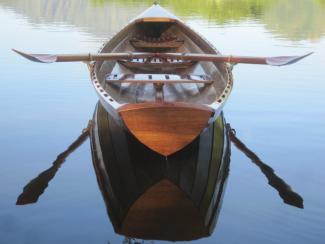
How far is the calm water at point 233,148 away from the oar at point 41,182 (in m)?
0.08

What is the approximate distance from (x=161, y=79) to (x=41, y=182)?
2223mm

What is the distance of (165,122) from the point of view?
558 cm

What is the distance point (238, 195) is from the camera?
5.73 metres

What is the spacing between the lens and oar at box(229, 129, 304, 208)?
565cm

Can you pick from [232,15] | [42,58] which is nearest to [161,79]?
[42,58]

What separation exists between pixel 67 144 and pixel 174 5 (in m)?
26.5

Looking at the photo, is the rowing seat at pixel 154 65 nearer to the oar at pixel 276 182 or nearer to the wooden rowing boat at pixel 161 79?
the wooden rowing boat at pixel 161 79

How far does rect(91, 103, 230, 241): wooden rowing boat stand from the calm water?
13cm

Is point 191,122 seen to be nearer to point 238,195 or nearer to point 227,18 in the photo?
point 238,195

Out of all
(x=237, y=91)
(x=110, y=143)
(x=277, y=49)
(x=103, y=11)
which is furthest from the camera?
(x=103, y=11)

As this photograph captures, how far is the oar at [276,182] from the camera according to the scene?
565 centimetres

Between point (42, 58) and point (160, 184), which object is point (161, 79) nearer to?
point (42, 58)

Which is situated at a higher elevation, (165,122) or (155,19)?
(155,19)

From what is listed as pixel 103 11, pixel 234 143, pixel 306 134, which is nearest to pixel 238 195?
pixel 234 143
